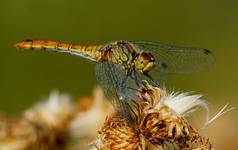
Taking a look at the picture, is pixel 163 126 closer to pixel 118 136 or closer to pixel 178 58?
pixel 118 136

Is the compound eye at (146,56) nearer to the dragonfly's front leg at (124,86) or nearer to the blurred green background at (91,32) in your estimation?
the dragonfly's front leg at (124,86)

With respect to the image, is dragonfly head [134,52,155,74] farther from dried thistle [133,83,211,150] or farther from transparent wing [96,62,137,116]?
dried thistle [133,83,211,150]

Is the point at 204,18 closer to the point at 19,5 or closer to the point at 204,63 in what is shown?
the point at 19,5

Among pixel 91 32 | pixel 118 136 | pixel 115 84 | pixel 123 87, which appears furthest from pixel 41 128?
pixel 91 32

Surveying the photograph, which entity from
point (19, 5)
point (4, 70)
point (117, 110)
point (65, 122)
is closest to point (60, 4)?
point (19, 5)

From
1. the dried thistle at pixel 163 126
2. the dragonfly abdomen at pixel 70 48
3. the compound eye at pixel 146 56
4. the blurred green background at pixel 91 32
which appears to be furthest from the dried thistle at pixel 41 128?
the blurred green background at pixel 91 32

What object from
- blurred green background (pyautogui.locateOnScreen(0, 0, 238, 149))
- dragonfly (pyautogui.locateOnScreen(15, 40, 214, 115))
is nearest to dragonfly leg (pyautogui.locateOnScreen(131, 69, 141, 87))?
dragonfly (pyautogui.locateOnScreen(15, 40, 214, 115))

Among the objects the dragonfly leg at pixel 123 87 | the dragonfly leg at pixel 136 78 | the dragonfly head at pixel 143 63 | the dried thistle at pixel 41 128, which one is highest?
the dragonfly head at pixel 143 63
